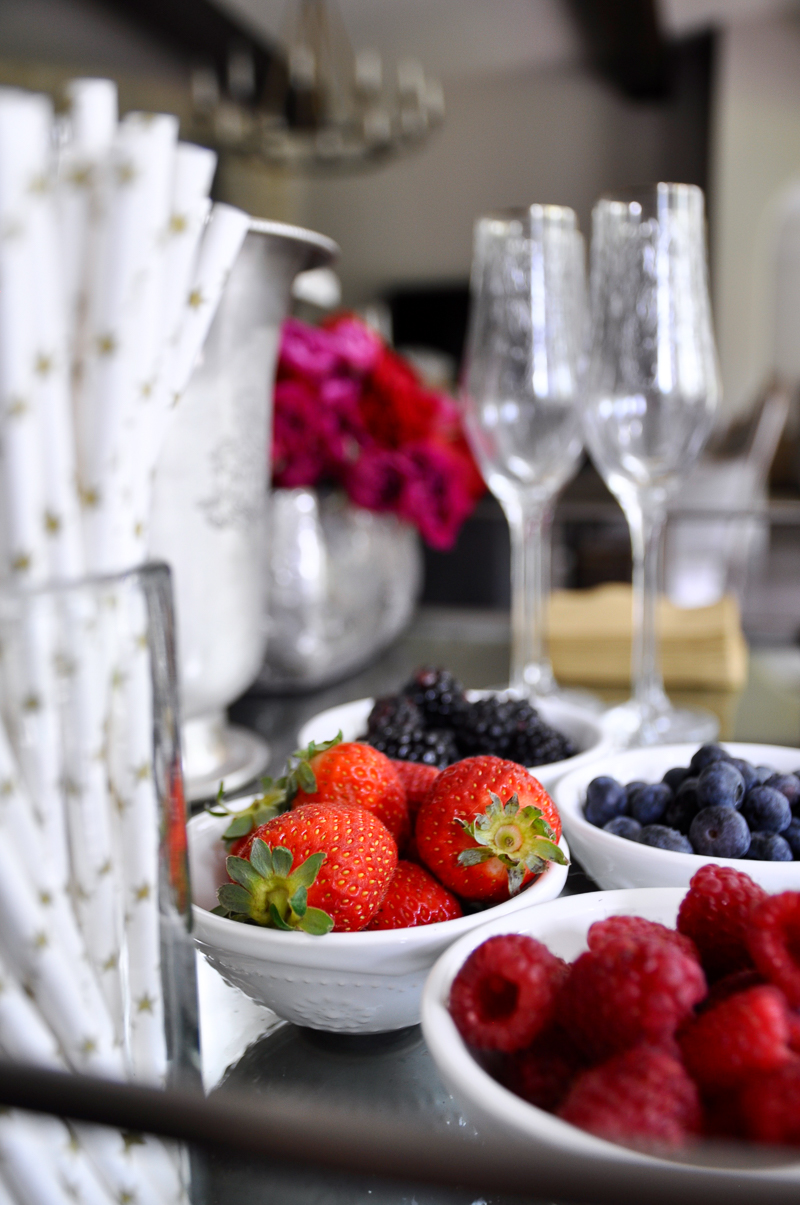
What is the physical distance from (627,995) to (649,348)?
15.9 inches

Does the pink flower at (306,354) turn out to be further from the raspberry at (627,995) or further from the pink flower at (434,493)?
the raspberry at (627,995)

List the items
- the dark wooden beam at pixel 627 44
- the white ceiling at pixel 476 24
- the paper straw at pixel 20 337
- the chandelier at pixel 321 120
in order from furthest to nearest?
the white ceiling at pixel 476 24, the dark wooden beam at pixel 627 44, the chandelier at pixel 321 120, the paper straw at pixel 20 337

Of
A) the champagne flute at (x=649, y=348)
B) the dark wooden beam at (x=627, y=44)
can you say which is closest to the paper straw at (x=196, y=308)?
the champagne flute at (x=649, y=348)

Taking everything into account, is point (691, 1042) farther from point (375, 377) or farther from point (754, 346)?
point (754, 346)

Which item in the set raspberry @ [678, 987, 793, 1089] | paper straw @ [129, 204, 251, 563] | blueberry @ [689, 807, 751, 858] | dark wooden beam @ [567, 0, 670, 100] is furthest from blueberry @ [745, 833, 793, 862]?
dark wooden beam @ [567, 0, 670, 100]

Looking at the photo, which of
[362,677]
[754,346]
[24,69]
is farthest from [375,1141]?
[754,346]

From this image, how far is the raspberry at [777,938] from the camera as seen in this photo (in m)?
0.23

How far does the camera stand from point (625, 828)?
1.11 feet

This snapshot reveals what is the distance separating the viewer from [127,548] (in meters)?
0.22

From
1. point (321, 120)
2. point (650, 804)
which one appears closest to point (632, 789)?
point (650, 804)

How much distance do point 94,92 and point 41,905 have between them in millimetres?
170

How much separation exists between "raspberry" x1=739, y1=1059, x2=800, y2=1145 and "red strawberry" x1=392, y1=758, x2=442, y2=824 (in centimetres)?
16

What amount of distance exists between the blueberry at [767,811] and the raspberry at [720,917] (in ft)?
0.24

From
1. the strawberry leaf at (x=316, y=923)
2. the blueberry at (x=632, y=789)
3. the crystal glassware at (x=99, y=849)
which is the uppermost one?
the crystal glassware at (x=99, y=849)
